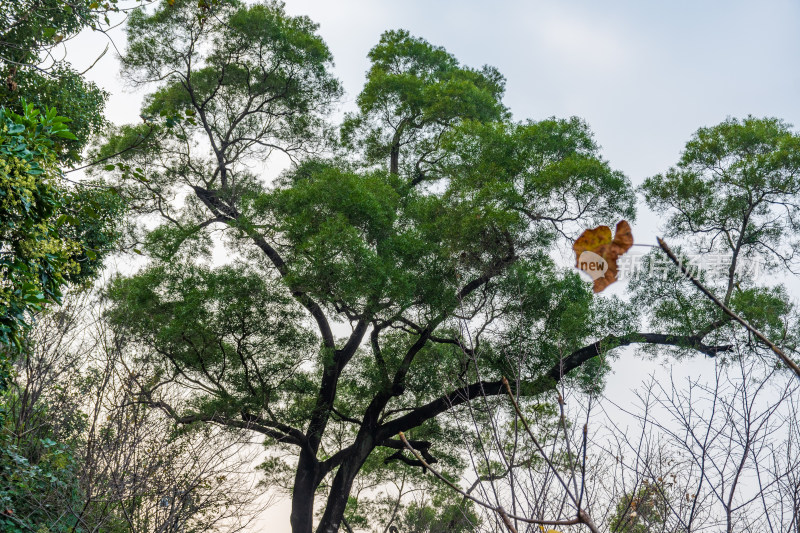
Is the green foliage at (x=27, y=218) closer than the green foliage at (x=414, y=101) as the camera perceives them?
Yes

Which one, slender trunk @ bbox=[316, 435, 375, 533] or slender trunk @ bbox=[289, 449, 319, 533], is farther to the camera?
slender trunk @ bbox=[289, 449, 319, 533]

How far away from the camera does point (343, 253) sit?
6.34 meters

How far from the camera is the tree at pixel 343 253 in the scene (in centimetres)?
663

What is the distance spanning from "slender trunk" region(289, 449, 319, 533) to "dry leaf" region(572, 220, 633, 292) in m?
7.93

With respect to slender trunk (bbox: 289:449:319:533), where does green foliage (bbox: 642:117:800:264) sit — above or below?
above

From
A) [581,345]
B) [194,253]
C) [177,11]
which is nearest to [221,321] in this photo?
[194,253]

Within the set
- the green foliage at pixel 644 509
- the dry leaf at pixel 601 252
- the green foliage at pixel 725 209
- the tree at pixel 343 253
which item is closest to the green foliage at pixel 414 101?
the tree at pixel 343 253

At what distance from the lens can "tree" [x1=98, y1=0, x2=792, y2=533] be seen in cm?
663

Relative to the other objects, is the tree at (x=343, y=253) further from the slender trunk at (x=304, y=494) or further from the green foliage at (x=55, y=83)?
the green foliage at (x=55, y=83)

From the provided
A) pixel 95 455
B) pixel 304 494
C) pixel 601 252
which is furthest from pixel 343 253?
pixel 601 252

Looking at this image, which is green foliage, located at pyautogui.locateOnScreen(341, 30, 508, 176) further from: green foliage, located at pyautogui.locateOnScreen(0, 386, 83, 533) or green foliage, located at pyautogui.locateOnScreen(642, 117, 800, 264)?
green foliage, located at pyautogui.locateOnScreen(0, 386, 83, 533)

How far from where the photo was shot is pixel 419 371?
7738 mm

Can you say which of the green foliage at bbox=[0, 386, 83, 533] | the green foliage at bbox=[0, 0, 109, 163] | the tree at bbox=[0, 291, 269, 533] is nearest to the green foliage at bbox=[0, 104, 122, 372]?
the tree at bbox=[0, 291, 269, 533]

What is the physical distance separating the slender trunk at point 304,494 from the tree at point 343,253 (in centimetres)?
3
